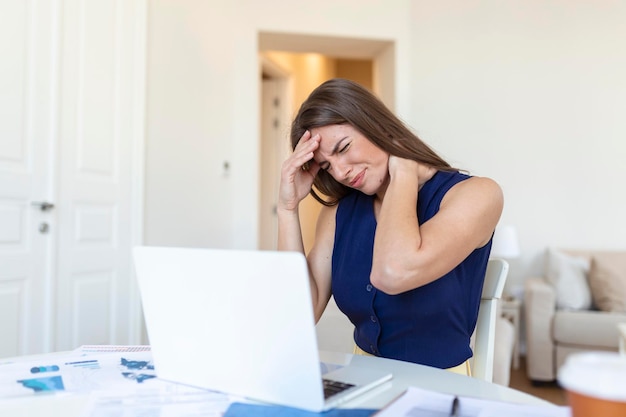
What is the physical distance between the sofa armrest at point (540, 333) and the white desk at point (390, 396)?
2919mm

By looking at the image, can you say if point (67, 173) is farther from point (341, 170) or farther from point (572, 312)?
point (572, 312)

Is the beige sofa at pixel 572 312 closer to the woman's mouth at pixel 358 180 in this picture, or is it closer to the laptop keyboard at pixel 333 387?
the woman's mouth at pixel 358 180

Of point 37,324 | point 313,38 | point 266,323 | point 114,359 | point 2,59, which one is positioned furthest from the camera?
point 313,38

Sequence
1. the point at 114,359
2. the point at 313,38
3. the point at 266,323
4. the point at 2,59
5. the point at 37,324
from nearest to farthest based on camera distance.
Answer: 1. the point at 266,323
2. the point at 114,359
3. the point at 2,59
4. the point at 37,324
5. the point at 313,38

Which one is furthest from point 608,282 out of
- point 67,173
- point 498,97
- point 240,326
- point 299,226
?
point 240,326

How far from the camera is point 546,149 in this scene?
4.24m

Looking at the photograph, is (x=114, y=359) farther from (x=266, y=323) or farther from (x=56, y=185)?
(x=56, y=185)

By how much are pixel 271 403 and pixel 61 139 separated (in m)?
2.07

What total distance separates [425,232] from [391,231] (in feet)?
0.21

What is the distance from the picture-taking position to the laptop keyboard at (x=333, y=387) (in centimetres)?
75

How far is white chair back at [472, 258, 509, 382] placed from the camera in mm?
1179

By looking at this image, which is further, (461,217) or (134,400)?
(461,217)

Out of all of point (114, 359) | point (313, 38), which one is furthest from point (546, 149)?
point (114, 359)

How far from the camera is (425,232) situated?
104 centimetres
